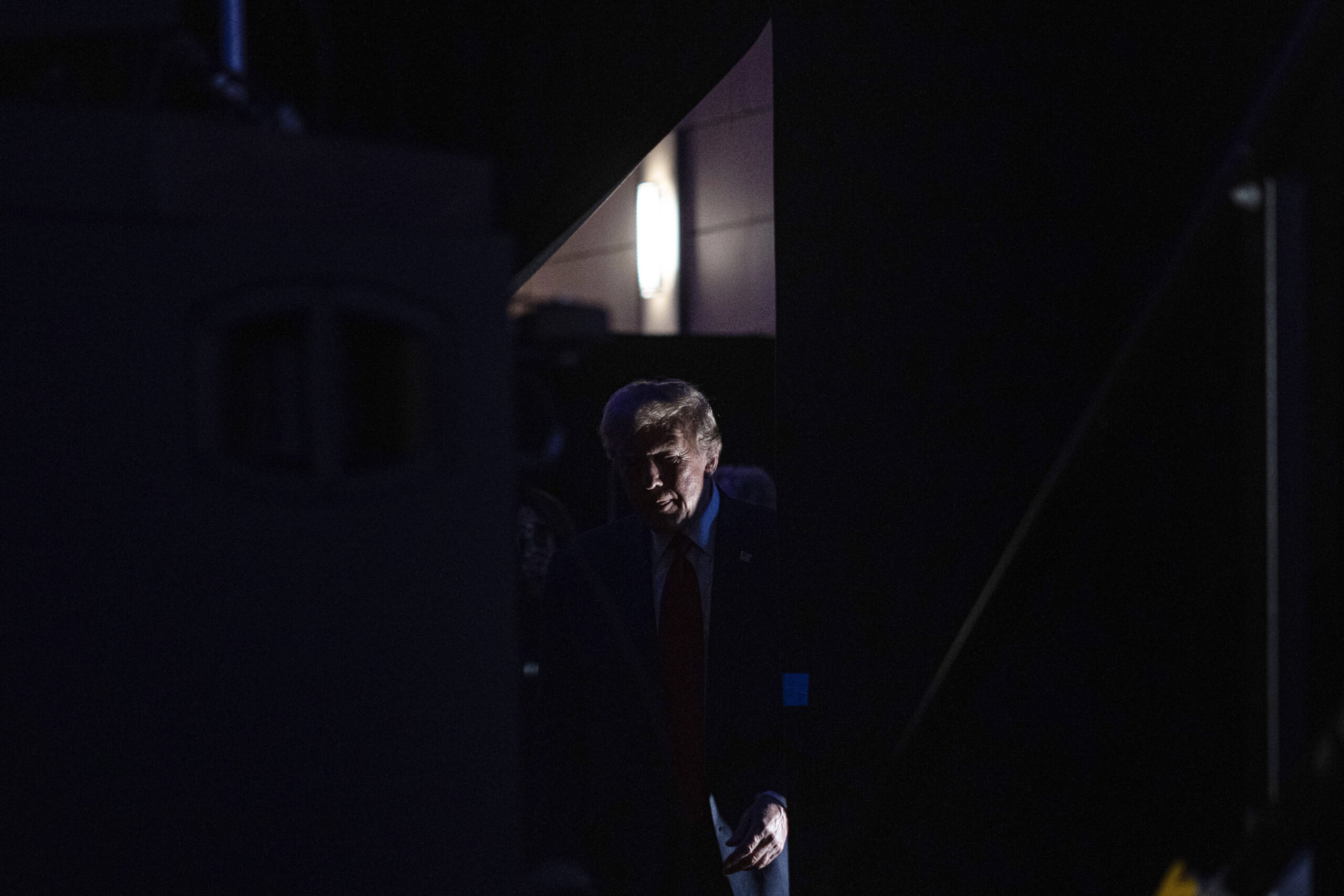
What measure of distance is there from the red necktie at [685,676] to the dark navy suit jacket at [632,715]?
2cm

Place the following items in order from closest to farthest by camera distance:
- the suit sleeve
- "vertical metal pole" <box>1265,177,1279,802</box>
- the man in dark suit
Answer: "vertical metal pole" <box>1265,177,1279,802</box>
the man in dark suit
the suit sleeve

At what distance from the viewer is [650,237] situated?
17.0ft

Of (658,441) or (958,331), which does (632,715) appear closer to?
(658,441)

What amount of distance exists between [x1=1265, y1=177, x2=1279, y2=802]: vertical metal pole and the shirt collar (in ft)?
4.40

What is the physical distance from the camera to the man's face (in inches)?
84.0

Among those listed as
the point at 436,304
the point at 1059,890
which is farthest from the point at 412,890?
the point at 1059,890

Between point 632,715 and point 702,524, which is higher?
point 702,524

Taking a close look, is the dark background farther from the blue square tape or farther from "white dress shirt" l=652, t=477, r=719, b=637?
"white dress shirt" l=652, t=477, r=719, b=637

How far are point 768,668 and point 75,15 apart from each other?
157 cm

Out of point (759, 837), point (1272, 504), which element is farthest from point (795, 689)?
point (1272, 504)

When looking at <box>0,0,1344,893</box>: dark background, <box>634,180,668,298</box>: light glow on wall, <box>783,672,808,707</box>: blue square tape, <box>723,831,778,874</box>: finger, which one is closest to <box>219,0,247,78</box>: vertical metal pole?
<box>0,0,1344,893</box>: dark background

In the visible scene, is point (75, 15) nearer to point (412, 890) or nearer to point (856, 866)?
point (412, 890)

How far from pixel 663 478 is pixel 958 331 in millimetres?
732

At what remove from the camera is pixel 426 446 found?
2.32 ft
